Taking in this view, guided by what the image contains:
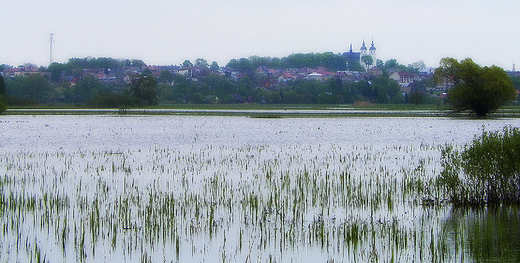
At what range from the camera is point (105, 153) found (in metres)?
26.0

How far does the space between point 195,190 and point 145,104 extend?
9625cm

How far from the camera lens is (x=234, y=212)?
13398mm

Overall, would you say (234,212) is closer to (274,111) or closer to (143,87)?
(274,111)

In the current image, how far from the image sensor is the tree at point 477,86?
213 ft

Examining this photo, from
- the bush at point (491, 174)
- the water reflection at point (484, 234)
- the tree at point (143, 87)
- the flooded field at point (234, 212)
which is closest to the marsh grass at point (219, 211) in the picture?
the flooded field at point (234, 212)

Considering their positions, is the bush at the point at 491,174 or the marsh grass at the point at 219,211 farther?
the bush at the point at 491,174

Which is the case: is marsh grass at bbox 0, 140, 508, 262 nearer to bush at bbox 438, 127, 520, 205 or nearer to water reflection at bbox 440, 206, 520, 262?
water reflection at bbox 440, 206, 520, 262

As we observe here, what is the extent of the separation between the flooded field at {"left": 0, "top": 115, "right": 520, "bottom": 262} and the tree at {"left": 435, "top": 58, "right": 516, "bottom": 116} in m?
44.0

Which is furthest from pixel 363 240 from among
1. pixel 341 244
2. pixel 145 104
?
pixel 145 104

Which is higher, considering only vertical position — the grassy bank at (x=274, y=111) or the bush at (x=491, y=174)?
the grassy bank at (x=274, y=111)

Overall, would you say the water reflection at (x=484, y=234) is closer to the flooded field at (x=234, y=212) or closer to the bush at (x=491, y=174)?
the flooded field at (x=234, y=212)

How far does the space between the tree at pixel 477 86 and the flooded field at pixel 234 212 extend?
4396 cm

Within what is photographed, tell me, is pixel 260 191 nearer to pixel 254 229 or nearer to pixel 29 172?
pixel 254 229

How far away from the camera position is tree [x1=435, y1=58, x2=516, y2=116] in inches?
2554
